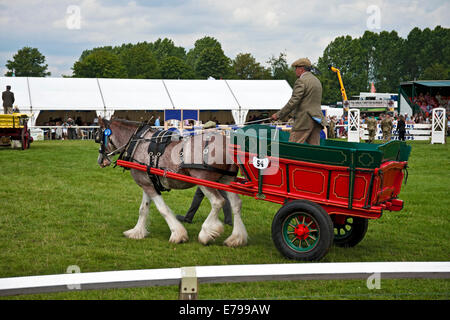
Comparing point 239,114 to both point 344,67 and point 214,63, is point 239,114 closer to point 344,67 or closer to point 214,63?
point 214,63

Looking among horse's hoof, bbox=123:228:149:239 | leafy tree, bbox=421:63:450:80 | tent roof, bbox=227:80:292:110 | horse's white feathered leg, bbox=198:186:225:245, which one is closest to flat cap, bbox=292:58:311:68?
horse's white feathered leg, bbox=198:186:225:245

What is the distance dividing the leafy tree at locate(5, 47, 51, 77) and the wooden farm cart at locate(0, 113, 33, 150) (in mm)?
67411

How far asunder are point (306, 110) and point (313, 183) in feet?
3.91

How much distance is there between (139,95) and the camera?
31953 mm

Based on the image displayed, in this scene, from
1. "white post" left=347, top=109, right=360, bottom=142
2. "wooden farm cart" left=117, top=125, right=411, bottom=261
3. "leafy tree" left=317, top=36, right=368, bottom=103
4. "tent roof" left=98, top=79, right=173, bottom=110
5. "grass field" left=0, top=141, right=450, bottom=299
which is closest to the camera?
"grass field" left=0, top=141, right=450, bottom=299

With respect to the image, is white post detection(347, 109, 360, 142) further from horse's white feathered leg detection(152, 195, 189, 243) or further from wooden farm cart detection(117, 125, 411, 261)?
horse's white feathered leg detection(152, 195, 189, 243)

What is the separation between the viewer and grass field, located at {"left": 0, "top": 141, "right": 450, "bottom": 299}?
478 centimetres

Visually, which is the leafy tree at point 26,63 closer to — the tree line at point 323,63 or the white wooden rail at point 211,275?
the tree line at point 323,63

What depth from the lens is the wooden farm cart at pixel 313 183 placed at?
5.47 metres

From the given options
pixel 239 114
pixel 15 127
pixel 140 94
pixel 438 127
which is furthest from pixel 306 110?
pixel 140 94

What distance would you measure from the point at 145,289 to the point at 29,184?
25.5ft

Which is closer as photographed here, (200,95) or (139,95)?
(139,95)

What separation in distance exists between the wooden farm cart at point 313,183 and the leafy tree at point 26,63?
8302cm

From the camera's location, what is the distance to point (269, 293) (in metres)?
4.67
